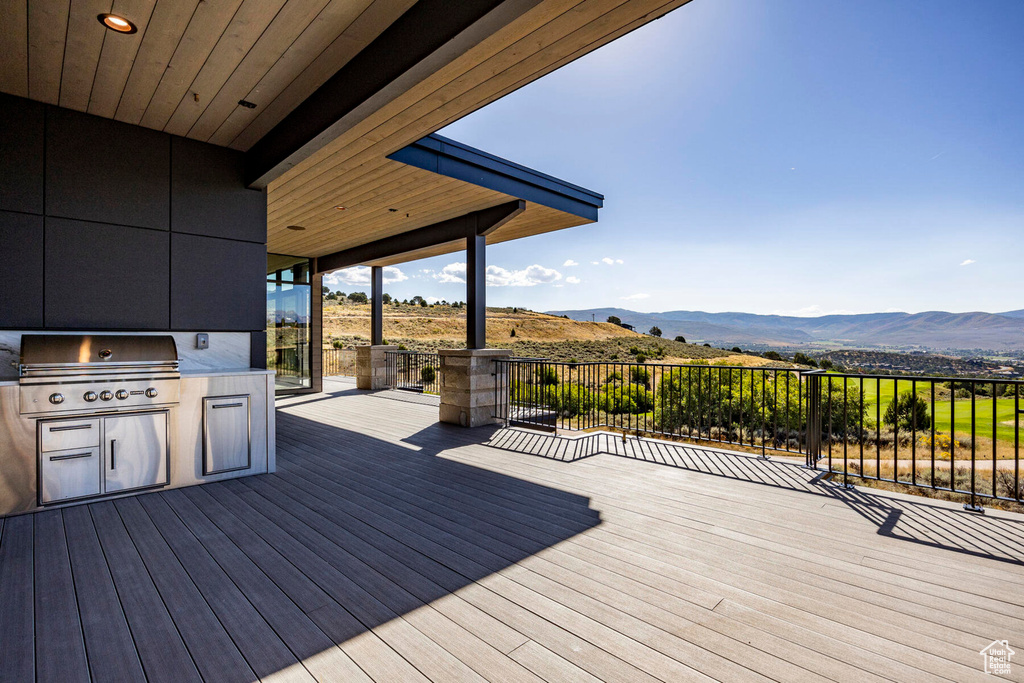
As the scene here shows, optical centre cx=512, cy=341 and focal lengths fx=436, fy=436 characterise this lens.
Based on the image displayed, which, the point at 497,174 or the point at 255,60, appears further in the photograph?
the point at 497,174

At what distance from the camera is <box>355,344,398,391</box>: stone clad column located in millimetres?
9766

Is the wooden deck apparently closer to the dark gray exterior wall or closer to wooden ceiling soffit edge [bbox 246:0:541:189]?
the dark gray exterior wall

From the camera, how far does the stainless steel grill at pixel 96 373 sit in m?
2.84

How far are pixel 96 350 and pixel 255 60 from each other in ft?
7.56

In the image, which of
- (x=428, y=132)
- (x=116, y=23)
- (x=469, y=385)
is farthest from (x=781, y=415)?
(x=116, y=23)

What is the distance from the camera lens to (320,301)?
970cm

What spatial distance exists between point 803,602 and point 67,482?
437cm

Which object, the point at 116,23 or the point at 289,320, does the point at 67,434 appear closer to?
the point at 116,23

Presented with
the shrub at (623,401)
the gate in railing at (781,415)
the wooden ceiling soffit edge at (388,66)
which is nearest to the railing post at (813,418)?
the gate in railing at (781,415)

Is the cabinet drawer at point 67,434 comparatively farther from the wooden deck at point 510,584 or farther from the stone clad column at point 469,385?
the stone clad column at point 469,385

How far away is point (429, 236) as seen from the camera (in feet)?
21.8

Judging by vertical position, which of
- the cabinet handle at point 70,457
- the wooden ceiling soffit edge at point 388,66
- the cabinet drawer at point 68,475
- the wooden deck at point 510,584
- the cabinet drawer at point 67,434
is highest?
the wooden ceiling soffit edge at point 388,66

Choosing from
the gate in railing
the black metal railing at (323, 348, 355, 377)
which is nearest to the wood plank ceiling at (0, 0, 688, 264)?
the gate in railing

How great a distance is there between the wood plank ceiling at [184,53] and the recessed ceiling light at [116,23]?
37 millimetres
